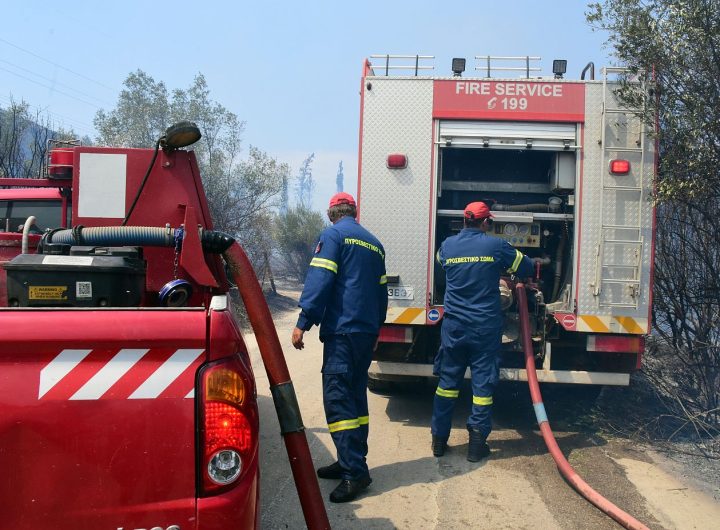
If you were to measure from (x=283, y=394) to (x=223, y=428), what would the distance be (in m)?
0.73

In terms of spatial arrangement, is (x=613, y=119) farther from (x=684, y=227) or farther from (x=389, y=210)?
(x=389, y=210)

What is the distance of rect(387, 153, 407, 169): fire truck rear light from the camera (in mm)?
5742

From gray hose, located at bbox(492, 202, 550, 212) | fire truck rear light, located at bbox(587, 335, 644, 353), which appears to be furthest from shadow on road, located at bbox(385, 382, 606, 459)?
gray hose, located at bbox(492, 202, 550, 212)

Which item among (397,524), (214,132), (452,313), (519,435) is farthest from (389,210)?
(214,132)

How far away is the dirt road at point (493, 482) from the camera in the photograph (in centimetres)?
387

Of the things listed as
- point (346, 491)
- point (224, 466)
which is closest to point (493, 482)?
point (346, 491)

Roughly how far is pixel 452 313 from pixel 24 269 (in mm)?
3579

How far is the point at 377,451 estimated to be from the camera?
5.14m

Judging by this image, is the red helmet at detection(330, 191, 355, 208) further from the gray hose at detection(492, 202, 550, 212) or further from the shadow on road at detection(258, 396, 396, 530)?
the gray hose at detection(492, 202, 550, 212)

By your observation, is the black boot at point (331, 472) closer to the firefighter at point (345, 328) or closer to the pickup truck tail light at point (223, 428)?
the firefighter at point (345, 328)

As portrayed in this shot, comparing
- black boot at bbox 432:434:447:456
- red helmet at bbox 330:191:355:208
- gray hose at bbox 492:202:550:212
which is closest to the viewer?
red helmet at bbox 330:191:355:208

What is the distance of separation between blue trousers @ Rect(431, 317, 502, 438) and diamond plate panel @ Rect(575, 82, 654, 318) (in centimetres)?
108

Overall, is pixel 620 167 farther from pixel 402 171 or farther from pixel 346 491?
pixel 346 491

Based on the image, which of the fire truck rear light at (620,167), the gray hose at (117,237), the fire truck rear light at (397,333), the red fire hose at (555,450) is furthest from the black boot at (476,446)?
the gray hose at (117,237)
